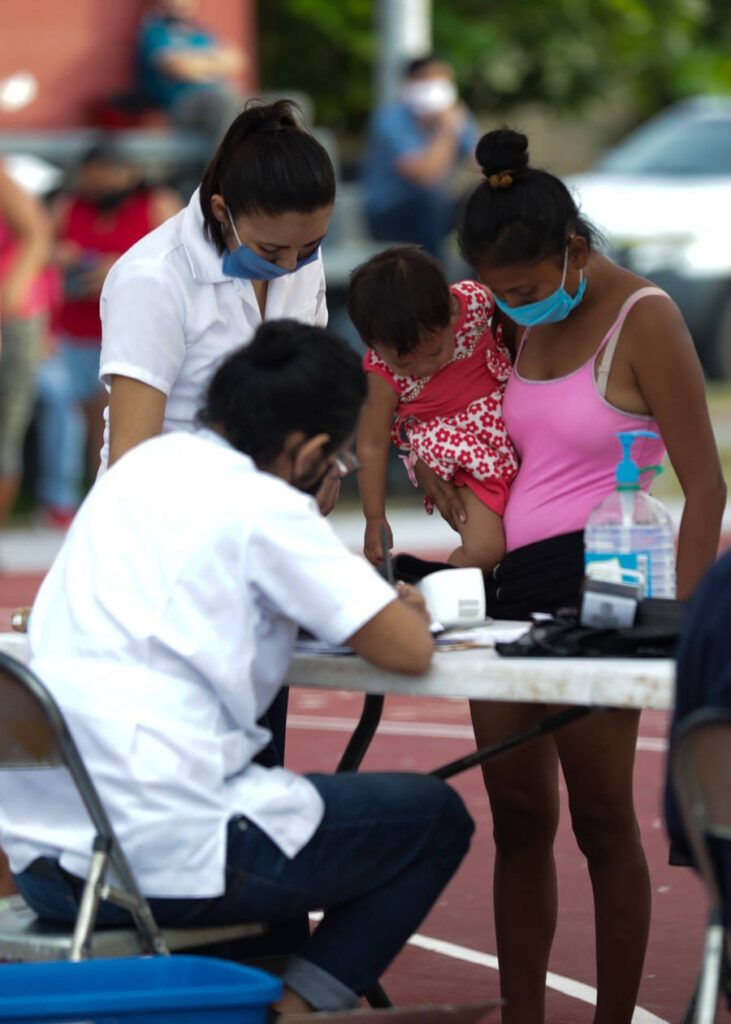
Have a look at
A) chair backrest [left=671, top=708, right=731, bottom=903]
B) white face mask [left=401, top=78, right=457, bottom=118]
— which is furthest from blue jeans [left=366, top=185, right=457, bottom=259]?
chair backrest [left=671, top=708, right=731, bottom=903]

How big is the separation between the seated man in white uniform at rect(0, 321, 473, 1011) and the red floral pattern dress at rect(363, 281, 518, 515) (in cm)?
61

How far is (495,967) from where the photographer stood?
4715 millimetres

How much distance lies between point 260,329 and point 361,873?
91 centimetres

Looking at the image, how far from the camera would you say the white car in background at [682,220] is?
15.6 m

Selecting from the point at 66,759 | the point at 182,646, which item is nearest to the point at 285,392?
the point at 182,646

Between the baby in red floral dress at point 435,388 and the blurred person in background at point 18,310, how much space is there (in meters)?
5.81

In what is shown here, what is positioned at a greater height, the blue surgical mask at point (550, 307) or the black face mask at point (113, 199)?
the black face mask at point (113, 199)

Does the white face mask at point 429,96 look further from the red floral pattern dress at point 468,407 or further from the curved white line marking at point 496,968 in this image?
the red floral pattern dress at point 468,407

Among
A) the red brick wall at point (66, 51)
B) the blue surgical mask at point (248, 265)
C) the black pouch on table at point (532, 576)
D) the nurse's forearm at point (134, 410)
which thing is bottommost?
the black pouch on table at point (532, 576)

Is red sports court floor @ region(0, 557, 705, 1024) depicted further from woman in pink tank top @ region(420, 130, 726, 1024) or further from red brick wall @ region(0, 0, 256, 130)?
red brick wall @ region(0, 0, 256, 130)

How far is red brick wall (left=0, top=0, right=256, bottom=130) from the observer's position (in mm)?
13688

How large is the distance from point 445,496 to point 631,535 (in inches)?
19.7

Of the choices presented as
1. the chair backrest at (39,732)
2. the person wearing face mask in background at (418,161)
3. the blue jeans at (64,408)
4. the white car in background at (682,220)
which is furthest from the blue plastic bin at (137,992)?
the white car in background at (682,220)

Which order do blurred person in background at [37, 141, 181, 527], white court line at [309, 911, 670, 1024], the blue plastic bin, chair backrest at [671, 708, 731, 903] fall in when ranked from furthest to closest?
blurred person in background at [37, 141, 181, 527] < white court line at [309, 911, 670, 1024] < the blue plastic bin < chair backrest at [671, 708, 731, 903]
